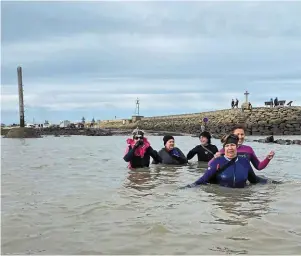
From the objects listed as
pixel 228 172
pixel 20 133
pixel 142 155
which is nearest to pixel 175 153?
pixel 142 155

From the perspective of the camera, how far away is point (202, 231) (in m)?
5.52

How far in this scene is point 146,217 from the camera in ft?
20.8

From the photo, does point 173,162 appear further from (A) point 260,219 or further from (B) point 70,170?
(A) point 260,219

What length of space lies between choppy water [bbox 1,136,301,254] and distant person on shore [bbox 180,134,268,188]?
0.20 metres

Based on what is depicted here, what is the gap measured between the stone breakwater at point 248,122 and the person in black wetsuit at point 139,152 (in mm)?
28963

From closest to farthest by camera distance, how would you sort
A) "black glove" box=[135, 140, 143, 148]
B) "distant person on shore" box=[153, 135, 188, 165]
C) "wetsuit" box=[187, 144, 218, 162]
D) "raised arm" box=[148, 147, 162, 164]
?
"black glove" box=[135, 140, 143, 148]
"raised arm" box=[148, 147, 162, 164]
"distant person on shore" box=[153, 135, 188, 165]
"wetsuit" box=[187, 144, 218, 162]

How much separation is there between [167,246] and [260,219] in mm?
1777

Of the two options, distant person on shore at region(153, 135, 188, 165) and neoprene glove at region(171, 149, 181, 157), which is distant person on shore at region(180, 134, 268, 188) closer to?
distant person on shore at region(153, 135, 188, 165)

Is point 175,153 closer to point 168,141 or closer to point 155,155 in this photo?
point 168,141

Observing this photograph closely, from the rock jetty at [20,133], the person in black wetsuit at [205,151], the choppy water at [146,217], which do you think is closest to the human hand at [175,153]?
the person in black wetsuit at [205,151]

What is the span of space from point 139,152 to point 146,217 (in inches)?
254

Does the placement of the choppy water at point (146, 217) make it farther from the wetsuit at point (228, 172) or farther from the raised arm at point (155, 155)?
the raised arm at point (155, 155)

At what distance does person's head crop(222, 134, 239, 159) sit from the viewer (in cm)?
844

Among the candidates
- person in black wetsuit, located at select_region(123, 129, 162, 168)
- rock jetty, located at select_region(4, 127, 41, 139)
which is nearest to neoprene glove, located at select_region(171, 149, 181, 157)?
person in black wetsuit, located at select_region(123, 129, 162, 168)
